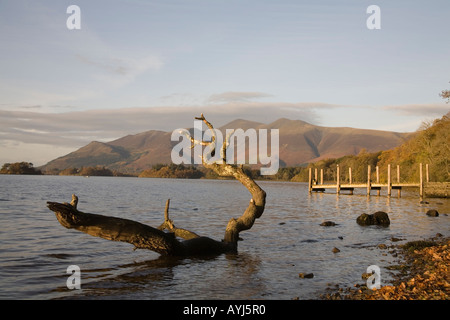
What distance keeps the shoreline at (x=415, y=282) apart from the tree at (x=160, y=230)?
634cm

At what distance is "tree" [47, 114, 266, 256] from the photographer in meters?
11.6

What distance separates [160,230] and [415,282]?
9.09 meters

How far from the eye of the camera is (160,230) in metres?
14.8

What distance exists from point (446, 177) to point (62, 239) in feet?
211

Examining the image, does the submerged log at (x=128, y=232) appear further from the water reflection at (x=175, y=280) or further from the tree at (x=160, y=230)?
the water reflection at (x=175, y=280)

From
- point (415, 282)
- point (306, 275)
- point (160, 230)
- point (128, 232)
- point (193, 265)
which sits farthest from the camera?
point (160, 230)

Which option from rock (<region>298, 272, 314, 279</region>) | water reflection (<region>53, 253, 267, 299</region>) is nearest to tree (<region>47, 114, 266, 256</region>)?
water reflection (<region>53, 253, 267, 299</region>)

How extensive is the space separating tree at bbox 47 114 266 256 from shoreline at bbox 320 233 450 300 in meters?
6.34

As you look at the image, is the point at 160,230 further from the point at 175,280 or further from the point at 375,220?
the point at 375,220

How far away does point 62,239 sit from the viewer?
2041cm

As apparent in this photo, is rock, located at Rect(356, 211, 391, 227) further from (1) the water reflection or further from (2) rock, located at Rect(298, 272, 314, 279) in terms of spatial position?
(2) rock, located at Rect(298, 272, 314, 279)

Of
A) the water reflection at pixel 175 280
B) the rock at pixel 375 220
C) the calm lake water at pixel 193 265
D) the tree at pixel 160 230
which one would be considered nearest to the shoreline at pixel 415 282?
the calm lake water at pixel 193 265

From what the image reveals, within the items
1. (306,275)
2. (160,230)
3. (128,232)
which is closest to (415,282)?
(306,275)
